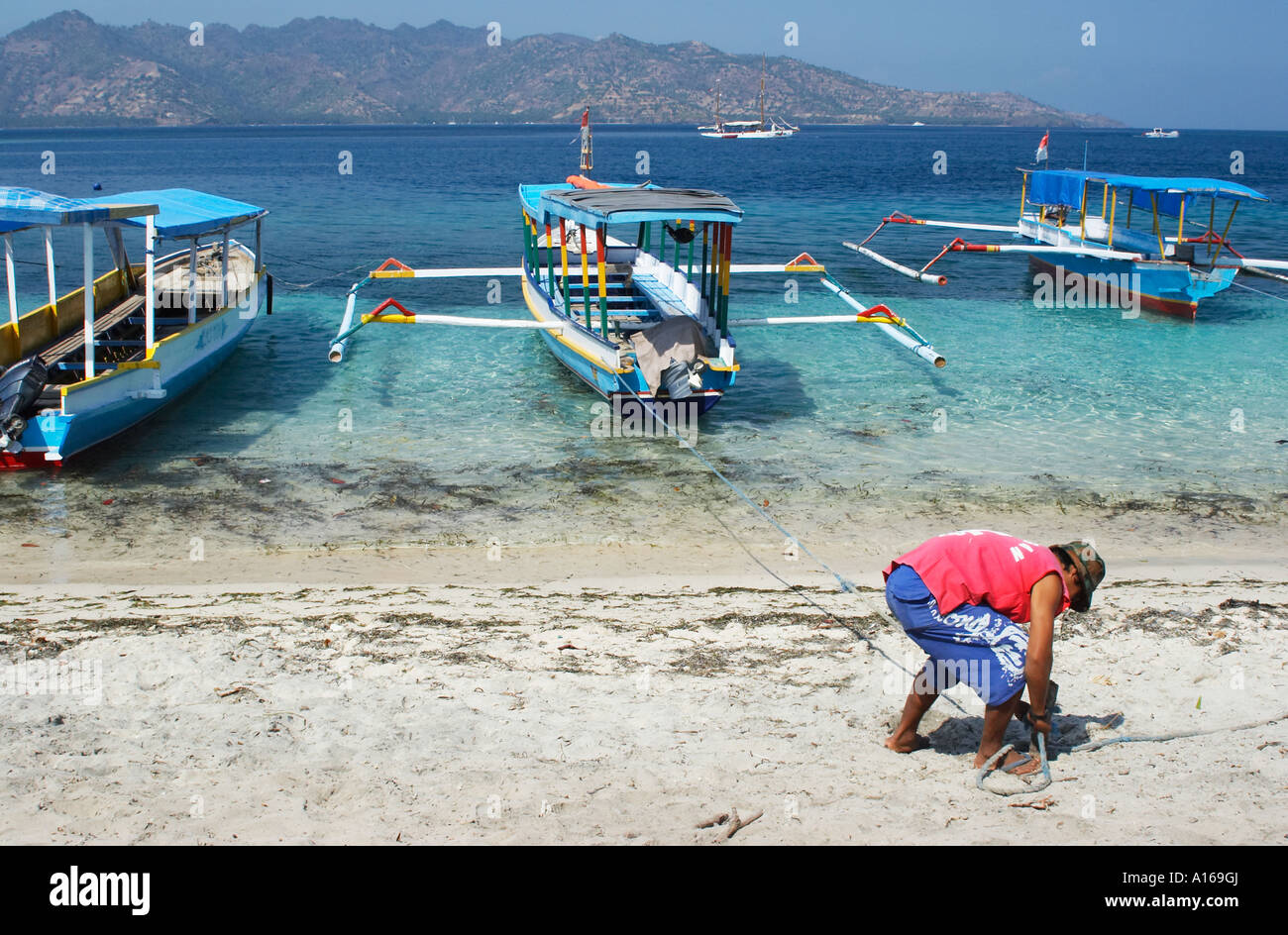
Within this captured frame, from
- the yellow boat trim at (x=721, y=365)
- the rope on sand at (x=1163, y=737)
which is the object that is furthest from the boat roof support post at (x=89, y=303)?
the rope on sand at (x=1163, y=737)

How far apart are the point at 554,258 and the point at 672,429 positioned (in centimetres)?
683

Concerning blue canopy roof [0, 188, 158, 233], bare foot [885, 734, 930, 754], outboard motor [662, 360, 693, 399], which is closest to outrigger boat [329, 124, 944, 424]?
outboard motor [662, 360, 693, 399]

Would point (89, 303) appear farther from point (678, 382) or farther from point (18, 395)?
point (678, 382)

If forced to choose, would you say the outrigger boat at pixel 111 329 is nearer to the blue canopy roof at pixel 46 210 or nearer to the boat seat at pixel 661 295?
the blue canopy roof at pixel 46 210

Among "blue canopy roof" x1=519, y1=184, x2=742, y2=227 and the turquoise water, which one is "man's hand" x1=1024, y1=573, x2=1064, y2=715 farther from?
"blue canopy roof" x1=519, y1=184, x2=742, y2=227

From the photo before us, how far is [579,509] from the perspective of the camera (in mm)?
9633

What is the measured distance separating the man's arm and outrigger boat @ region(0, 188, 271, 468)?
957cm

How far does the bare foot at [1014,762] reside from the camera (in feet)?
14.7

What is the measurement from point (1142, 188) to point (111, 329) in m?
17.9

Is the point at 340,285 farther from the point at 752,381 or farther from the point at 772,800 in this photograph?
the point at 772,800

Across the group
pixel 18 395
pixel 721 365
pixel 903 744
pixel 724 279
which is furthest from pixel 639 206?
pixel 903 744

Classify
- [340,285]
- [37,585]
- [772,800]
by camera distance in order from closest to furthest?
[772,800], [37,585], [340,285]

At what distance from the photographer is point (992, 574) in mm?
4301

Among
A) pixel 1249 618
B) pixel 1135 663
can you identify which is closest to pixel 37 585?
pixel 1135 663
